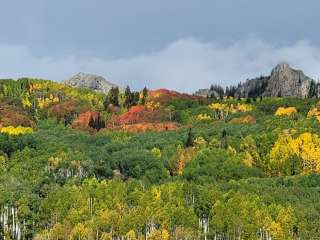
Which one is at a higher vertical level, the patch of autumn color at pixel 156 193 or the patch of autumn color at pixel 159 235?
the patch of autumn color at pixel 156 193

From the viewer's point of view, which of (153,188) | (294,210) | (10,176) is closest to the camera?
(294,210)

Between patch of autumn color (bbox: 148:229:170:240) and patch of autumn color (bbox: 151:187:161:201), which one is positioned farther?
patch of autumn color (bbox: 151:187:161:201)

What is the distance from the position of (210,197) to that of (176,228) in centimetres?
1774

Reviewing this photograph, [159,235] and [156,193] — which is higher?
[156,193]

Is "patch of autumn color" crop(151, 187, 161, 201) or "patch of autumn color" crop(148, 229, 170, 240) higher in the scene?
"patch of autumn color" crop(151, 187, 161, 201)

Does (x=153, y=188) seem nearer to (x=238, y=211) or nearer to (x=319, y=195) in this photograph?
(x=238, y=211)

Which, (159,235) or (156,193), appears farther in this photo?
(156,193)

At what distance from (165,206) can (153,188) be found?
15918 mm

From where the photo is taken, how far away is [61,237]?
14038 cm

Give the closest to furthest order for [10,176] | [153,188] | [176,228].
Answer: [176,228] < [153,188] < [10,176]

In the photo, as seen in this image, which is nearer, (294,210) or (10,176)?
(294,210)

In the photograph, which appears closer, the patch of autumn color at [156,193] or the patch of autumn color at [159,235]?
the patch of autumn color at [159,235]

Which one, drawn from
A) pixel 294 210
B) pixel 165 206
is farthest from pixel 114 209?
pixel 294 210

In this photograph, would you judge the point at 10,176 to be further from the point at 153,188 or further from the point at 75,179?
the point at 153,188
